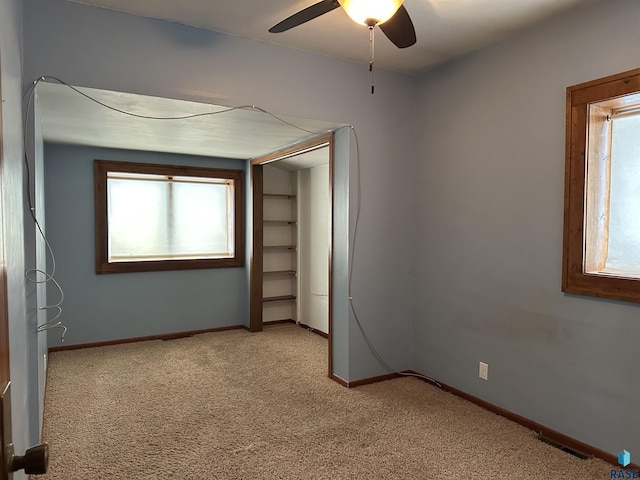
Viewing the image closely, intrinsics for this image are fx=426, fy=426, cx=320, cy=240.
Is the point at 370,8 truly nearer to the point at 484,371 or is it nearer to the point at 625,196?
the point at 625,196

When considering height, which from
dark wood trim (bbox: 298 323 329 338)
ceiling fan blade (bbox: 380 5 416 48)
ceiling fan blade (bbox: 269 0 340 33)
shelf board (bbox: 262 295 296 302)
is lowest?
dark wood trim (bbox: 298 323 329 338)

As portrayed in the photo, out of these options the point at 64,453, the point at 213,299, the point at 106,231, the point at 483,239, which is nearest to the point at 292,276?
the point at 213,299

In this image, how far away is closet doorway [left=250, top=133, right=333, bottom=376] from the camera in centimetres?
521

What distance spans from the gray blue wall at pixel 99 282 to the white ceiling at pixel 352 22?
244cm

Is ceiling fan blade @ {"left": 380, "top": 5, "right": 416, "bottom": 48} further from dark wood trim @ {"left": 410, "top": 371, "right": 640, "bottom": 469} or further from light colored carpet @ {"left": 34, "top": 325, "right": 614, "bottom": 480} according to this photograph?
dark wood trim @ {"left": 410, "top": 371, "right": 640, "bottom": 469}

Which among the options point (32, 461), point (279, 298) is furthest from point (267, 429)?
point (279, 298)

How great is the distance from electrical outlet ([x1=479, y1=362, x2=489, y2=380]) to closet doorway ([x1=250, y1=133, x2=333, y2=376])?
7.34ft

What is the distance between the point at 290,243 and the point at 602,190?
3.94 meters

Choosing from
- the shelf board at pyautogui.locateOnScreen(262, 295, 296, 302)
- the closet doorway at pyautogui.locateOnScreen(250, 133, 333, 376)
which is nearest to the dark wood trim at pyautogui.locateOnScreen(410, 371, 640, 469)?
the closet doorway at pyautogui.locateOnScreen(250, 133, 333, 376)

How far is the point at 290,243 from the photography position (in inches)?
229

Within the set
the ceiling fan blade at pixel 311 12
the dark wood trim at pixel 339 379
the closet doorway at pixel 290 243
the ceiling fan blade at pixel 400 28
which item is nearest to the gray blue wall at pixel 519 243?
the dark wood trim at pixel 339 379

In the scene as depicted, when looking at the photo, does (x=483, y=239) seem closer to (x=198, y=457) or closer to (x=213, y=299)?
(x=198, y=457)

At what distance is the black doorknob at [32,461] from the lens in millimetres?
698

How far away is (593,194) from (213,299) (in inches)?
163
